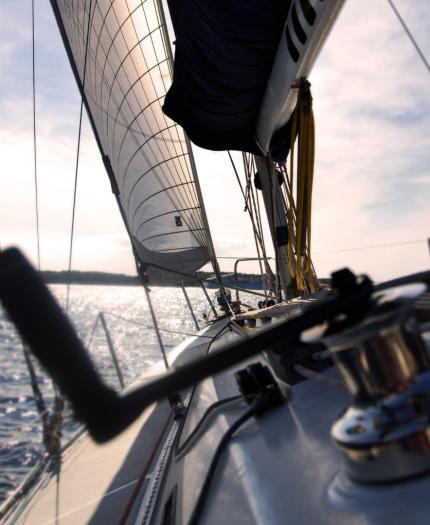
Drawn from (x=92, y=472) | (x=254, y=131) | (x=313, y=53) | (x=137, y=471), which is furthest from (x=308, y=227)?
(x=92, y=472)

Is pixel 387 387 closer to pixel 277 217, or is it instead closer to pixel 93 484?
pixel 93 484

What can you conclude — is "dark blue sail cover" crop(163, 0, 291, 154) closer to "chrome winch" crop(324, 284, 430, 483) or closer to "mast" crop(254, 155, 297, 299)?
"mast" crop(254, 155, 297, 299)

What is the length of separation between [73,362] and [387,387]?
0.34 metres

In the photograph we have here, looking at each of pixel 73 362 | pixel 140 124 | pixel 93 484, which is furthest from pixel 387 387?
pixel 140 124

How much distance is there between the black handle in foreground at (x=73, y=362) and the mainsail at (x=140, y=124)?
3177 millimetres

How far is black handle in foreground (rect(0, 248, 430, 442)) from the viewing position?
37cm

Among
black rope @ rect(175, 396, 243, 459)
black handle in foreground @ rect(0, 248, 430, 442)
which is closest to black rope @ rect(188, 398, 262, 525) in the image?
black rope @ rect(175, 396, 243, 459)

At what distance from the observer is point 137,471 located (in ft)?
6.61

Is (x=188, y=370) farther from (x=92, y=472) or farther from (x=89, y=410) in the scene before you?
(x=92, y=472)

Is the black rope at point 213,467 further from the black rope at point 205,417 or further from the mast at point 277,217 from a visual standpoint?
the mast at point 277,217

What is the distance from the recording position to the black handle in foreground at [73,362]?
368 millimetres

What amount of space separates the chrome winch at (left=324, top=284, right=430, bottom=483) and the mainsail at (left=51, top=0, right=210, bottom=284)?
3.12m

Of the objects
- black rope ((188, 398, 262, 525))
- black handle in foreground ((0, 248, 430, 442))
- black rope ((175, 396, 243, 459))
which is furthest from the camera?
A: black rope ((175, 396, 243, 459))

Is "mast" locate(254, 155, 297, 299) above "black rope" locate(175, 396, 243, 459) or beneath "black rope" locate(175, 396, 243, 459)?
above
